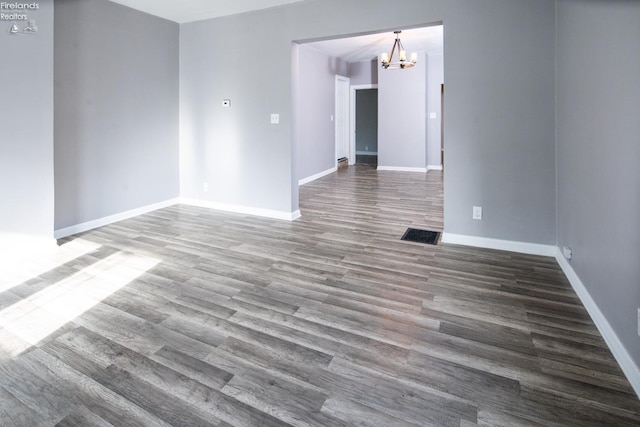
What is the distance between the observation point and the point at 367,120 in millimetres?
13945

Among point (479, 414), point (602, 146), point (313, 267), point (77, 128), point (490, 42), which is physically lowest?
point (479, 414)

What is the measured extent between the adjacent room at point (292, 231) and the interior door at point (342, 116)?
11.0 ft

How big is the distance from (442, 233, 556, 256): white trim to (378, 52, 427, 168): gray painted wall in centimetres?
549

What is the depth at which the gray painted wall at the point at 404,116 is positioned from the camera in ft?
28.7

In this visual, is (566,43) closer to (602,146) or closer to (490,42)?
(490,42)

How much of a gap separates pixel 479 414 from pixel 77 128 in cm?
451

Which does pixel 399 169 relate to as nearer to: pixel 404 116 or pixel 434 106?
pixel 404 116

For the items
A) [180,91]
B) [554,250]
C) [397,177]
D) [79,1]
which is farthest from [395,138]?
[79,1]

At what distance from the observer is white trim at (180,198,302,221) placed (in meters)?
4.78

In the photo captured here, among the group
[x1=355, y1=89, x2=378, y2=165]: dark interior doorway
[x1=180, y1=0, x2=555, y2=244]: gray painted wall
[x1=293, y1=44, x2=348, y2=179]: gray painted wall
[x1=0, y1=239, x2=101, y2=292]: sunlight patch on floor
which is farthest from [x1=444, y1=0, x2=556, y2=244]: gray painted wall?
[x1=355, y1=89, x2=378, y2=165]: dark interior doorway

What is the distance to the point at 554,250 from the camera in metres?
3.33

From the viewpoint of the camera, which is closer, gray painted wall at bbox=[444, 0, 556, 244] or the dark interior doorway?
gray painted wall at bbox=[444, 0, 556, 244]

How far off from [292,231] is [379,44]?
5.17 m
